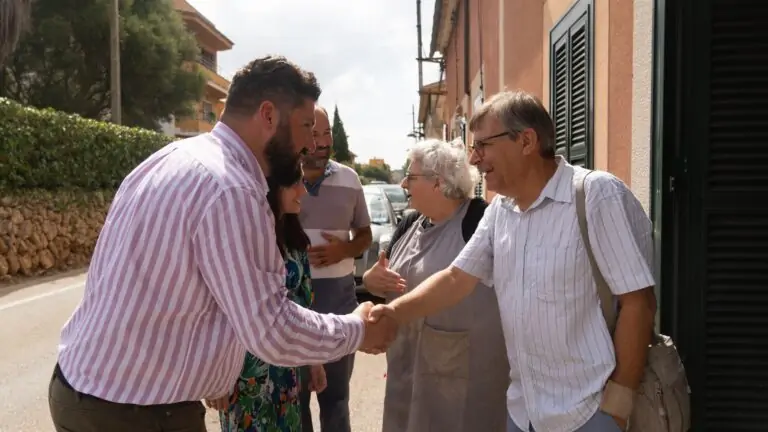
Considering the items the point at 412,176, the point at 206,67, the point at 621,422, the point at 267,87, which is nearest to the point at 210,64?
the point at 206,67

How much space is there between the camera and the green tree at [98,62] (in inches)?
952

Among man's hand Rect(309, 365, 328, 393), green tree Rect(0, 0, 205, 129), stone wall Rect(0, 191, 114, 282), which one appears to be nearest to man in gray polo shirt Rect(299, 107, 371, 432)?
man's hand Rect(309, 365, 328, 393)

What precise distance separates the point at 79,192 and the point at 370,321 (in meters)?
12.4

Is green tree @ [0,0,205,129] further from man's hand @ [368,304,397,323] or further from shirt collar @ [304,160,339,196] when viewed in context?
man's hand @ [368,304,397,323]

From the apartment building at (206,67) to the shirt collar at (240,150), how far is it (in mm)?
33057

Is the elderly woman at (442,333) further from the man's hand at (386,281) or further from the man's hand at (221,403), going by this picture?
the man's hand at (221,403)

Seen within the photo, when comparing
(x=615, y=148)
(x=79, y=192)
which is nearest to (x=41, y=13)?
(x=79, y=192)

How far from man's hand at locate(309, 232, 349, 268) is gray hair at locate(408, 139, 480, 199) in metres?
0.78

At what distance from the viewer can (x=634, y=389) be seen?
1925 millimetres

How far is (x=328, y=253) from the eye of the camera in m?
3.60

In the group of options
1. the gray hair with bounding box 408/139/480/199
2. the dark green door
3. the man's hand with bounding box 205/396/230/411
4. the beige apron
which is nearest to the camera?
the man's hand with bounding box 205/396/230/411

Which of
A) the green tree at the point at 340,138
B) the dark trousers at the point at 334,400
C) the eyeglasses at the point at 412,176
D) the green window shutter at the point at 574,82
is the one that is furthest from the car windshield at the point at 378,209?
the green tree at the point at 340,138

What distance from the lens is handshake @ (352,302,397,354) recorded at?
2465mm

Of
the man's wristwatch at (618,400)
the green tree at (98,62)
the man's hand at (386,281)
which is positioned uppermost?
the green tree at (98,62)
